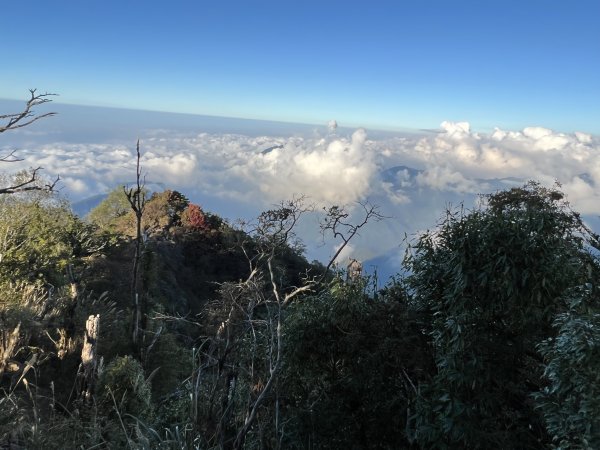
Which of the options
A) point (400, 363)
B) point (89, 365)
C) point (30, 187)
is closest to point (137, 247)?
point (89, 365)

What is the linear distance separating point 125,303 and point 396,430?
23.7 metres

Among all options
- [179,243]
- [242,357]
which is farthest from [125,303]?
[242,357]

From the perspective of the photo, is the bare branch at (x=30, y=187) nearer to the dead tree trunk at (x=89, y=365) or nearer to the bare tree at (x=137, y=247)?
the dead tree trunk at (x=89, y=365)

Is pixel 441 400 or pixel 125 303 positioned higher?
pixel 441 400

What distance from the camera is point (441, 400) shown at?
6.69m

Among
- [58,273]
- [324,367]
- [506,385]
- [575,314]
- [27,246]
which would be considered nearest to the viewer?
[575,314]

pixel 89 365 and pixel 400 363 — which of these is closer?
pixel 400 363

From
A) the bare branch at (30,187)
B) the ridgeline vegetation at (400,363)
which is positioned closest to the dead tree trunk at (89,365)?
the ridgeline vegetation at (400,363)

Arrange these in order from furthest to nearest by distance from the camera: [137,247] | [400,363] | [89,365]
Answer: [137,247] → [89,365] → [400,363]

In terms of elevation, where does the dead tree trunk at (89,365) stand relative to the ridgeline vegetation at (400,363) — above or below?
below

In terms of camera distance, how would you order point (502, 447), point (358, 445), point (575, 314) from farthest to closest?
1. point (358, 445)
2. point (502, 447)
3. point (575, 314)

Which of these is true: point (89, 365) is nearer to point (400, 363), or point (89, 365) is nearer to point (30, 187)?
point (30, 187)

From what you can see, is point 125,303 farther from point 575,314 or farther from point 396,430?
point 575,314

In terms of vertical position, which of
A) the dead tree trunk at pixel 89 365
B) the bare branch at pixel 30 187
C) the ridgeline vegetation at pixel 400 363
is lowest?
the dead tree trunk at pixel 89 365
